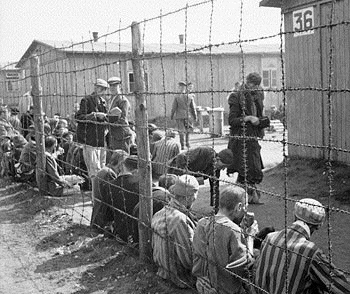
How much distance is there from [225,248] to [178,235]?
709 mm

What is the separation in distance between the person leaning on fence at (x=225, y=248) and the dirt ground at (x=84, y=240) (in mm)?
310

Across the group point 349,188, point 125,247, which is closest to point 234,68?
point 349,188

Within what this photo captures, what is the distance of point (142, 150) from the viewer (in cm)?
466

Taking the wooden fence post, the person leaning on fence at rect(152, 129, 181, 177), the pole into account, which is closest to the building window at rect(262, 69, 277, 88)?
the wooden fence post

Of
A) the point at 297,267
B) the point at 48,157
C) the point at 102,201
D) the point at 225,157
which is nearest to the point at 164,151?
the point at 225,157

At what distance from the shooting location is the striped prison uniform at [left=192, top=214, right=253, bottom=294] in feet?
11.5

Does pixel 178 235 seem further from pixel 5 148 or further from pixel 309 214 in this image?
pixel 5 148

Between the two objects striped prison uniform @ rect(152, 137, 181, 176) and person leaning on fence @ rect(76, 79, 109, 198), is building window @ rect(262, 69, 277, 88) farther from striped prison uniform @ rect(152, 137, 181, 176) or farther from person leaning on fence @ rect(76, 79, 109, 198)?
striped prison uniform @ rect(152, 137, 181, 176)

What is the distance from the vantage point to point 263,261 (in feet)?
10.7

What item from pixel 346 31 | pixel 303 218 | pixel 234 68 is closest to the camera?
pixel 303 218

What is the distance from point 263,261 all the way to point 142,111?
6.40ft

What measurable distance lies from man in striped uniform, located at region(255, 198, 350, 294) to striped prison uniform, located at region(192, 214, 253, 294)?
0.23 m

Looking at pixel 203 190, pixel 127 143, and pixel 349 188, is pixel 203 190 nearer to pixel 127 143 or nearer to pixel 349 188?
pixel 127 143

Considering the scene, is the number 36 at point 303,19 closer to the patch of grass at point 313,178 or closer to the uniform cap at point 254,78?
the patch of grass at point 313,178
